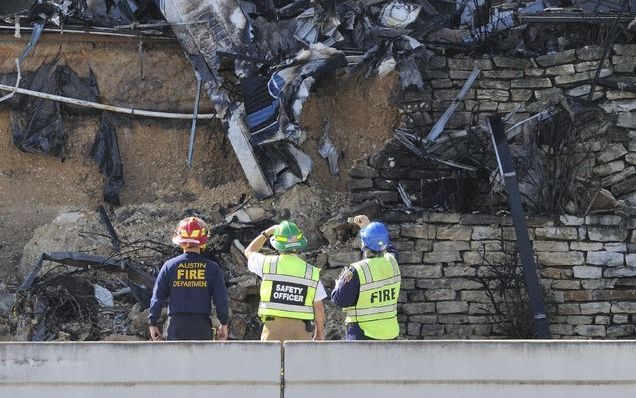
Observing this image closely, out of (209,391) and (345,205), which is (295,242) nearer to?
(209,391)

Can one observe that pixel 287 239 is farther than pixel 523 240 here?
No

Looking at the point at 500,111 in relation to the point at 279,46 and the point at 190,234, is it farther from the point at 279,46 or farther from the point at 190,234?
the point at 190,234

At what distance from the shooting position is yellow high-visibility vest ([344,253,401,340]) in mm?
8086

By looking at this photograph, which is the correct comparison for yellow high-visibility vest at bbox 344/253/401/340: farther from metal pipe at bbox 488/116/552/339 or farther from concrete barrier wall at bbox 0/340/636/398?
metal pipe at bbox 488/116/552/339

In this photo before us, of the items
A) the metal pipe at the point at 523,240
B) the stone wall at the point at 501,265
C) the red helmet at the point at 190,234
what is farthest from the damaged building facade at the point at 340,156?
the red helmet at the point at 190,234

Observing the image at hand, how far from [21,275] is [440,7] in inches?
214

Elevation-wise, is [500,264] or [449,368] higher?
[500,264]

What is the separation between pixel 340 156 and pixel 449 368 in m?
4.87

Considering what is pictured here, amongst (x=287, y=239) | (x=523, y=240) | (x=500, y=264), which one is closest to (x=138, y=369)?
(x=287, y=239)

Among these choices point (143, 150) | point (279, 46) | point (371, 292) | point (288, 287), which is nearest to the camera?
point (288, 287)

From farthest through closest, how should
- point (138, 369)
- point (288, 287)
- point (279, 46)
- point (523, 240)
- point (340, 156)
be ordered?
point (279, 46)
point (340, 156)
point (523, 240)
point (288, 287)
point (138, 369)

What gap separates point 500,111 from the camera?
459 inches

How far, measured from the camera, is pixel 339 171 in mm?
11484

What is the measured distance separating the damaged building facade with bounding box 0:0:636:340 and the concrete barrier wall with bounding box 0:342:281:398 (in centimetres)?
308
